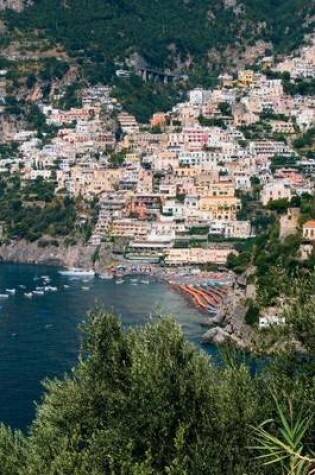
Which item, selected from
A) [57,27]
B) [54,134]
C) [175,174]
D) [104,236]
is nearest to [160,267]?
[104,236]

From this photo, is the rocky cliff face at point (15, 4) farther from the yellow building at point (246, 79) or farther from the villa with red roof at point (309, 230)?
the villa with red roof at point (309, 230)

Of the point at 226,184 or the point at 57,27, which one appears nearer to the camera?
the point at 226,184

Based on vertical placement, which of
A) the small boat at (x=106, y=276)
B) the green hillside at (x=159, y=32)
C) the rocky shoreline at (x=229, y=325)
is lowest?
the small boat at (x=106, y=276)

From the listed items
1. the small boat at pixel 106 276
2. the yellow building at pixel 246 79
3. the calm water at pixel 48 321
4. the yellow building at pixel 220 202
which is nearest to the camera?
the calm water at pixel 48 321

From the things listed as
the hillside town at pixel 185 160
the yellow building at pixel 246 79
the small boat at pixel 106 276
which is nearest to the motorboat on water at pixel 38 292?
the small boat at pixel 106 276

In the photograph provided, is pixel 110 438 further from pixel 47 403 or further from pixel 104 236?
pixel 104 236

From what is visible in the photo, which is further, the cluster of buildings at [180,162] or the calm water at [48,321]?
the cluster of buildings at [180,162]
